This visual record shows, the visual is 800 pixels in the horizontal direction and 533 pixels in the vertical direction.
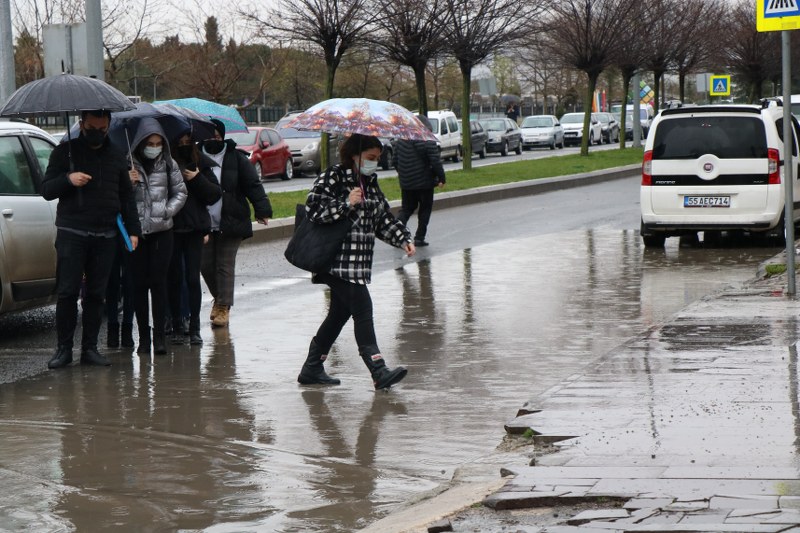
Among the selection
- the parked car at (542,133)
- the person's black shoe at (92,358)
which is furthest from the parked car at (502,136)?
the person's black shoe at (92,358)

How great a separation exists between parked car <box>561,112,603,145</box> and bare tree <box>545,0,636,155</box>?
55.7 ft

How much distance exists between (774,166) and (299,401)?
940 centimetres

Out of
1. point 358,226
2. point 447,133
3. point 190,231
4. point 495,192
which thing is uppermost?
point 447,133

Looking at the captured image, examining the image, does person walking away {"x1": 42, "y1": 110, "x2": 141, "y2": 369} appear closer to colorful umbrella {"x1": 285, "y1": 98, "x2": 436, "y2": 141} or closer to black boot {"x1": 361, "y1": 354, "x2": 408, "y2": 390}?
colorful umbrella {"x1": 285, "y1": 98, "x2": 436, "y2": 141}

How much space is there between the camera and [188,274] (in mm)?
10258

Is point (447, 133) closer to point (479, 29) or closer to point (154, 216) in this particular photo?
point (479, 29)

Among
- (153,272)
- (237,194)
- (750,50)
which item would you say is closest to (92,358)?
(153,272)

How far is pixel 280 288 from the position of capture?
13.3 metres

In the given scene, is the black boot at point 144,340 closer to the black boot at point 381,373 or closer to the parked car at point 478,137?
the black boot at point 381,373

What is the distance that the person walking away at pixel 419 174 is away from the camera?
17000mm

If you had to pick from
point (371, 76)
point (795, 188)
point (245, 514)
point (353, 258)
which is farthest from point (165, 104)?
point (371, 76)

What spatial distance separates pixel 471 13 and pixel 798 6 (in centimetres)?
2159

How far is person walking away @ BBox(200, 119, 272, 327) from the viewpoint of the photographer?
1074 cm

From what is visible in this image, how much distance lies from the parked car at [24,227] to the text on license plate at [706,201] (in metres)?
8.10
